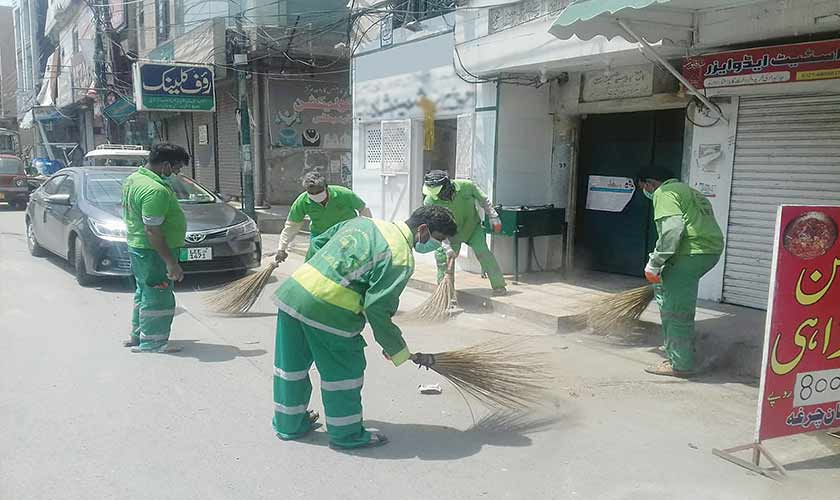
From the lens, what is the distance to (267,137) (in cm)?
1670

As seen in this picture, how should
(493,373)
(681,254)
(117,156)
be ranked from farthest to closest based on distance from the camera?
(117,156)
(681,254)
(493,373)

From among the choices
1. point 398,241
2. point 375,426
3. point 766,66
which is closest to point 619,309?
point 766,66

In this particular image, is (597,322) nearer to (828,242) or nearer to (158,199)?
(828,242)

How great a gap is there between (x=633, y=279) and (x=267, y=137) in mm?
11107

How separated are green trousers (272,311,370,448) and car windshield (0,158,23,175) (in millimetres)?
18456

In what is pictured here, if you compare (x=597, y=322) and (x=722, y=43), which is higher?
(x=722, y=43)

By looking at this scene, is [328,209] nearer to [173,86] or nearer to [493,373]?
[493,373]

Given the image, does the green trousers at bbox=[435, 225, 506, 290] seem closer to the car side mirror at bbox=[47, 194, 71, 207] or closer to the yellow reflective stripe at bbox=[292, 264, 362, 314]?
the yellow reflective stripe at bbox=[292, 264, 362, 314]

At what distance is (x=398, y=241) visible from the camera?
3.39 metres

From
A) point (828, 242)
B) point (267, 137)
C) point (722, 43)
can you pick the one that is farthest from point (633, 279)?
point (267, 137)

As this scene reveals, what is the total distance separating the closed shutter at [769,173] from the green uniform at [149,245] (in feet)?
16.9

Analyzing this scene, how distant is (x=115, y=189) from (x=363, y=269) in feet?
21.5

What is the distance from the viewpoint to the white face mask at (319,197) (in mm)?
6268

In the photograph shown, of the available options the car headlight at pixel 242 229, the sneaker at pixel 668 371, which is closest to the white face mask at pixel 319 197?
the car headlight at pixel 242 229
